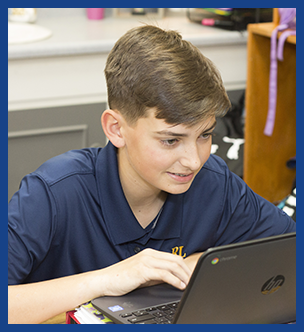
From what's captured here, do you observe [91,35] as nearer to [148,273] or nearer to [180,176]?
[180,176]

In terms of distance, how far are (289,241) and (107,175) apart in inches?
17.5

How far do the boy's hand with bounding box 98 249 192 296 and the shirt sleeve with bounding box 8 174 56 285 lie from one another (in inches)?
6.3

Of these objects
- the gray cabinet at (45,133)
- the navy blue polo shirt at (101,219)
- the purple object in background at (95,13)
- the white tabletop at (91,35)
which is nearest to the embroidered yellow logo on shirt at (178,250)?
the navy blue polo shirt at (101,219)

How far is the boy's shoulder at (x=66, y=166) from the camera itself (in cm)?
93

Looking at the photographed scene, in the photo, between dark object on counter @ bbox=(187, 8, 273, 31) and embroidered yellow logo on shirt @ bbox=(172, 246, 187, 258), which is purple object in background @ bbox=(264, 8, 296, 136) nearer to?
dark object on counter @ bbox=(187, 8, 273, 31)

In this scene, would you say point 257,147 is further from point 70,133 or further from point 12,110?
point 12,110

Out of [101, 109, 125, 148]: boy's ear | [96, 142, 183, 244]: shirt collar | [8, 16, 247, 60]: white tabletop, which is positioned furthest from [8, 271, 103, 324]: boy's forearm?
[8, 16, 247, 60]: white tabletop

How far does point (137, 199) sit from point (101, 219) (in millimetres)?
104

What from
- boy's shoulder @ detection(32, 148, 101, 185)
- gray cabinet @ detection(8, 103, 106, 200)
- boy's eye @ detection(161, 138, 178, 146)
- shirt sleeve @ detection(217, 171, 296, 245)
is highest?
boy's eye @ detection(161, 138, 178, 146)

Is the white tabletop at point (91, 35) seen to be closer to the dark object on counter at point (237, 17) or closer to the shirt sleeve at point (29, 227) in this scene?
the dark object on counter at point (237, 17)

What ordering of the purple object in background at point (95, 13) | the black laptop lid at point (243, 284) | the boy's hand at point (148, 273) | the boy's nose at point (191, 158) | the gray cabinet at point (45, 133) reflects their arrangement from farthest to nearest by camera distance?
the purple object in background at point (95, 13) → the gray cabinet at point (45, 133) → the boy's nose at point (191, 158) → the boy's hand at point (148, 273) → the black laptop lid at point (243, 284)

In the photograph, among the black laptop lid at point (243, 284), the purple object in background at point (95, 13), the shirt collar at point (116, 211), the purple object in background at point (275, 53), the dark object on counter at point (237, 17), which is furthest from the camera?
the purple object in background at point (95, 13)

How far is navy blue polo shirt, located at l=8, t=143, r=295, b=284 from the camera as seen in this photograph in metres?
0.87

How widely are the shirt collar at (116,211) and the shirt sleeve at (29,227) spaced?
0.12 m
